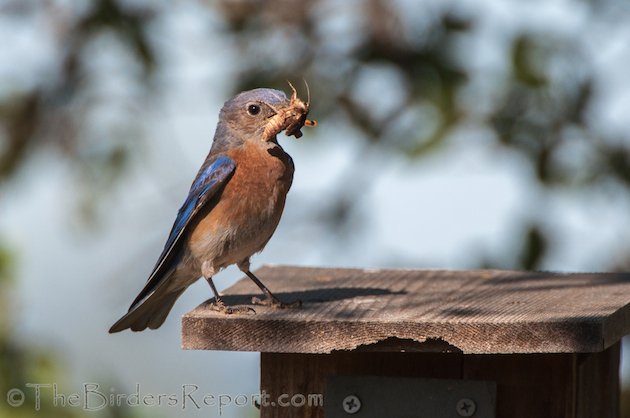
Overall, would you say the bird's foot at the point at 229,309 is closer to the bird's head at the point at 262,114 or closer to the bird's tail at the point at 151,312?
the bird's tail at the point at 151,312

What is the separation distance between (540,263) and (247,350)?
2.34 m

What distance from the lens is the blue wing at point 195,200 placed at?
4090mm

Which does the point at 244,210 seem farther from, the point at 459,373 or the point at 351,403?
the point at 459,373

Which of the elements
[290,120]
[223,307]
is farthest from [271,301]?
[290,120]

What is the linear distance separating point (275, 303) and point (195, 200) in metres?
0.50

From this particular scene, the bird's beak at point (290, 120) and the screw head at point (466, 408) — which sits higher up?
the bird's beak at point (290, 120)

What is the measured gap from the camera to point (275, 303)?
3.86m

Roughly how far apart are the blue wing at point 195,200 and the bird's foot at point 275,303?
0.37 meters

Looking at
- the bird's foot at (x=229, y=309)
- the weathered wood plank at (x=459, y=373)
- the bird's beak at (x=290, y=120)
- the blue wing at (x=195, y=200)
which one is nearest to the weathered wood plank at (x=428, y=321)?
the bird's foot at (x=229, y=309)

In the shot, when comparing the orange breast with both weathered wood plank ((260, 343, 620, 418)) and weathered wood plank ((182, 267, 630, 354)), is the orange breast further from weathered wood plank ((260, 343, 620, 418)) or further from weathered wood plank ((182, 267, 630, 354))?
weathered wood plank ((260, 343, 620, 418))

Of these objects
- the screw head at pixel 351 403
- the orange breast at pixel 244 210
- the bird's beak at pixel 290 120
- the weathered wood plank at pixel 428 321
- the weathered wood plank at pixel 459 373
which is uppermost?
the bird's beak at pixel 290 120

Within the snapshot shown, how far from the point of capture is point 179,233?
414 centimetres

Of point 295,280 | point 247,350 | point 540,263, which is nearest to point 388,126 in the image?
point 540,263

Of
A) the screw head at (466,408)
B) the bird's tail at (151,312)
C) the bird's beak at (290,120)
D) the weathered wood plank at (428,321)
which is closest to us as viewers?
the weathered wood plank at (428,321)
